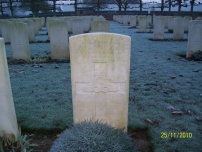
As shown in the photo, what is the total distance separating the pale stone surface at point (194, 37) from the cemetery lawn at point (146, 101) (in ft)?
3.61

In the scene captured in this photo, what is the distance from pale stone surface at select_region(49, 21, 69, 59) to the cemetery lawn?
1.13m

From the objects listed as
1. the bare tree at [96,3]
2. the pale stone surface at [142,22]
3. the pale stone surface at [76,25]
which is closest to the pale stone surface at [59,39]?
the pale stone surface at [76,25]

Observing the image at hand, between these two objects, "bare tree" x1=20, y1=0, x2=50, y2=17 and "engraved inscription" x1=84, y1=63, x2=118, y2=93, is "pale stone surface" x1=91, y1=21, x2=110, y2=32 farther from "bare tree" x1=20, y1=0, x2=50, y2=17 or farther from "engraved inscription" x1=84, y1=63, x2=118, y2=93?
"bare tree" x1=20, y1=0, x2=50, y2=17

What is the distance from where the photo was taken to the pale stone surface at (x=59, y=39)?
7.64 m

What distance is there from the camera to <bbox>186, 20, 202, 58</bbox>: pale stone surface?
767 cm

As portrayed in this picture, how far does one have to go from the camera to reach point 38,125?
3375 mm

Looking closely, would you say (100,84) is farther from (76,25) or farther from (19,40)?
(76,25)

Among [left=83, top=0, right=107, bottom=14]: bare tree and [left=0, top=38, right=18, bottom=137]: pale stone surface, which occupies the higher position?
[left=83, top=0, right=107, bottom=14]: bare tree
